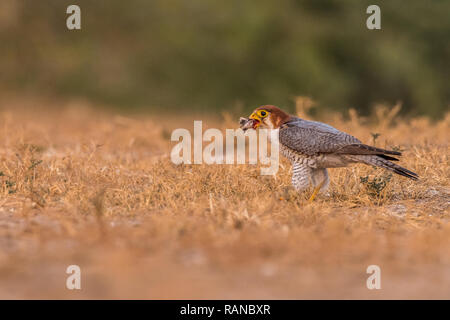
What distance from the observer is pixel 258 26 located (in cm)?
1438

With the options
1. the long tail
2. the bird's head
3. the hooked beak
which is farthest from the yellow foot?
the hooked beak

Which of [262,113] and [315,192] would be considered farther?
[262,113]

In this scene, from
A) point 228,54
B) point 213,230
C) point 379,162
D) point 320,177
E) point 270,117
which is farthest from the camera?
point 228,54

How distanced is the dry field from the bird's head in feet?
1.67

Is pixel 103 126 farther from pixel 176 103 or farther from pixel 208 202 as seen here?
pixel 176 103

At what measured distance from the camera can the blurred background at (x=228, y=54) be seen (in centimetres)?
1440

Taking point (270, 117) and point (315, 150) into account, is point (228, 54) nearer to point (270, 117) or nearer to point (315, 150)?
point (270, 117)

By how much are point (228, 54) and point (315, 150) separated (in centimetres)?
997

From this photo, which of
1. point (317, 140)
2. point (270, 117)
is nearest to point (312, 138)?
point (317, 140)

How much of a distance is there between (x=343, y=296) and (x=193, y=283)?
0.74m

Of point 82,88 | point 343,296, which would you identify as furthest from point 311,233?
point 82,88

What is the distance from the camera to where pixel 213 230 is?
13.5 feet

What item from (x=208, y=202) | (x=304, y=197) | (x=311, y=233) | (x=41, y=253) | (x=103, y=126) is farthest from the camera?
(x=103, y=126)
